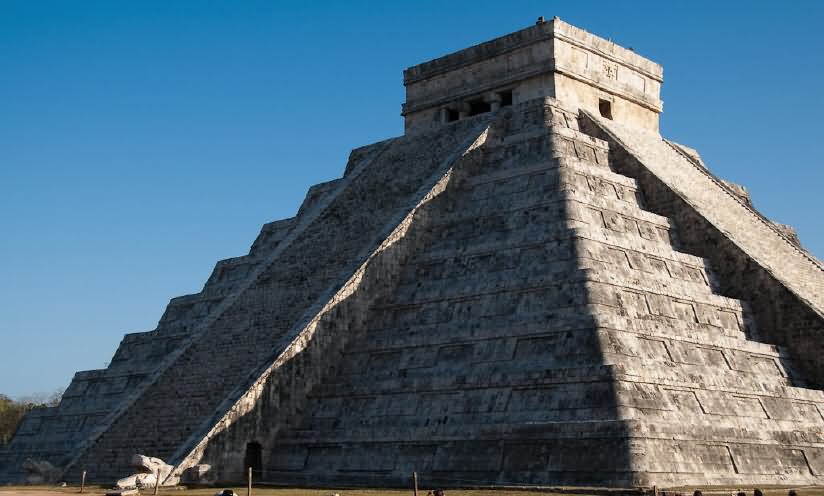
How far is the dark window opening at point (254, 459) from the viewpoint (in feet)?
72.6

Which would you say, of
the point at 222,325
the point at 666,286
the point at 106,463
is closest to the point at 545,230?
the point at 666,286

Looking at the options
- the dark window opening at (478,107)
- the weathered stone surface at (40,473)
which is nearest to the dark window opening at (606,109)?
the dark window opening at (478,107)

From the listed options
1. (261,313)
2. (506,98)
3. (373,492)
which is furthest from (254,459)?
(506,98)

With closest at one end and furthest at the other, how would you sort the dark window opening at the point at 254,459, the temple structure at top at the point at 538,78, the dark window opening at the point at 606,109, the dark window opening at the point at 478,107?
the dark window opening at the point at 254,459 → the temple structure at top at the point at 538,78 → the dark window opening at the point at 606,109 → the dark window opening at the point at 478,107

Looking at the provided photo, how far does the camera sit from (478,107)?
3123 cm

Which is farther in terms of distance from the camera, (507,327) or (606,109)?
(606,109)

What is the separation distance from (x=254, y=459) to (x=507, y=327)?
20.5 feet

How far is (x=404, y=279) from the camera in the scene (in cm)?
2489

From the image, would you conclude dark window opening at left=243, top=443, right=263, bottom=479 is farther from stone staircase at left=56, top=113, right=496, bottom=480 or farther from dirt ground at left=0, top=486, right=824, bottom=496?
dirt ground at left=0, top=486, right=824, bottom=496

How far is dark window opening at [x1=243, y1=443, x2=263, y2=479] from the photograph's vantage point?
22.1 meters

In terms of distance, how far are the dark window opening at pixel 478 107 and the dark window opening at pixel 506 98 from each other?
57 centimetres

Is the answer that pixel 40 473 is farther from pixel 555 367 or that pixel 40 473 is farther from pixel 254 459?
pixel 555 367

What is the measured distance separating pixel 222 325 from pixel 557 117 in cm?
1044

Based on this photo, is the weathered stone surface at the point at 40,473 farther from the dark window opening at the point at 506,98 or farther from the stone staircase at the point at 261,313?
the dark window opening at the point at 506,98
